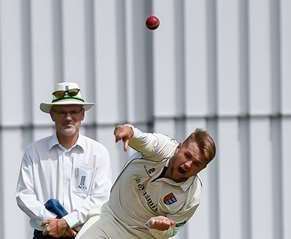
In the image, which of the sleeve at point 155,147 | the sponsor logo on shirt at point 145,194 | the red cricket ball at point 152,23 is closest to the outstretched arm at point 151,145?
the sleeve at point 155,147

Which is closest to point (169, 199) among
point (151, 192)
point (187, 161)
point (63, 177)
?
point (151, 192)

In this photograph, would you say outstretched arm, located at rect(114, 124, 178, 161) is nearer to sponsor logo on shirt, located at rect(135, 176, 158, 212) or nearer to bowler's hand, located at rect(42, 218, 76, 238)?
sponsor logo on shirt, located at rect(135, 176, 158, 212)

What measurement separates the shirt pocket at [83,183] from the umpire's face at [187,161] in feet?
2.54

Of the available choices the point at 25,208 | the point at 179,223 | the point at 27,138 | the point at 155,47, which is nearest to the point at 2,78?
the point at 27,138

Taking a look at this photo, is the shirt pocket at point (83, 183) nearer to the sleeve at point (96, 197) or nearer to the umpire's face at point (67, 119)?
the sleeve at point (96, 197)

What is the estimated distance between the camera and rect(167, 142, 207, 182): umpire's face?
4.63m

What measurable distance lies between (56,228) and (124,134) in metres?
0.98

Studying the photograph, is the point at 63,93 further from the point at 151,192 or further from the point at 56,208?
the point at 151,192

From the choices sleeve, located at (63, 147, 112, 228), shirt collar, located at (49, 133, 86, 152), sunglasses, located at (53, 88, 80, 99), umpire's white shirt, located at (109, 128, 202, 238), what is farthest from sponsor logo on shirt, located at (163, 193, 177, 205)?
sunglasses, located at (53, 88, 80, 99)

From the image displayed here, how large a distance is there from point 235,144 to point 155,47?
2.73 ft

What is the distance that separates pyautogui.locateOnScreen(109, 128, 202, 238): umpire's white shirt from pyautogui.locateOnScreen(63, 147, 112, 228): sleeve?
0.71ft

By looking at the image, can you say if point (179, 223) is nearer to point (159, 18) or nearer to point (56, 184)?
point (56, 184)

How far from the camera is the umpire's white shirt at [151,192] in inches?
185

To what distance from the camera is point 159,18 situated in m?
6.62
